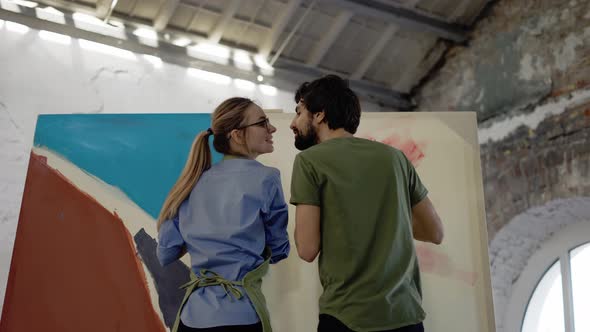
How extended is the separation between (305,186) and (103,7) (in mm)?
2831

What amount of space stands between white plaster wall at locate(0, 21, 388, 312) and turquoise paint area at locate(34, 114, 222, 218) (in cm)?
99

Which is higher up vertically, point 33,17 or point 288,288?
point 33,17

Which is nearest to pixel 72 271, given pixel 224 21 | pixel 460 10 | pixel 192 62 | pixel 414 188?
pixel 414 188

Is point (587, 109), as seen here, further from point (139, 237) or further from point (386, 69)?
point (139, 237)

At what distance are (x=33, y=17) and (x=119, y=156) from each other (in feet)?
5.33

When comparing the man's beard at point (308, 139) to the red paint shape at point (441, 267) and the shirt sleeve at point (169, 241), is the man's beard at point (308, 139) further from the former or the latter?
the red paint shape at point (441, 267)

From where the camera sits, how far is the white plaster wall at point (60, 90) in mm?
3406

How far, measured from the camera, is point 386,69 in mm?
4441

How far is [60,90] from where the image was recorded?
362cm

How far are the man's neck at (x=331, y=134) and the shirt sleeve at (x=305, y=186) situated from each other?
0.53ft

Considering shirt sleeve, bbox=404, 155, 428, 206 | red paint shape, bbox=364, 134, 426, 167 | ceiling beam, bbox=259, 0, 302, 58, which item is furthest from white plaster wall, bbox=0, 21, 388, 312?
shirt sleeve, bbox=404, 155, 428, 206

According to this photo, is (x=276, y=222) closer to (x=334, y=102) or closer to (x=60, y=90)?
(x=334, y=102)

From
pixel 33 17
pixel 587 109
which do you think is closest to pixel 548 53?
pixel 587 109

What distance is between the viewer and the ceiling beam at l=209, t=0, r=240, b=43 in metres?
3.80
